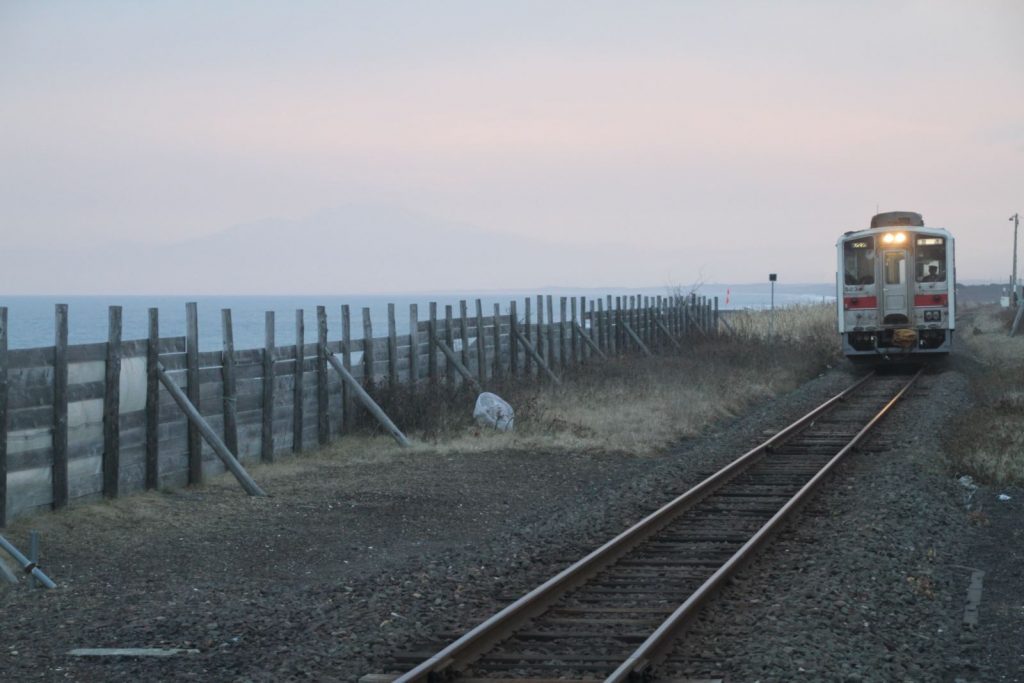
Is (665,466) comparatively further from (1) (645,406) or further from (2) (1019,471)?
(1) (645,406)

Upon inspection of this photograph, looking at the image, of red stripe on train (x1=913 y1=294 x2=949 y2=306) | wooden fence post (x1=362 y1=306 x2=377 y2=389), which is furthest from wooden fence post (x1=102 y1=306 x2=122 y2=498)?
Answer: red stripe on train (x1=913 y1=294 x2=949 y2=306)

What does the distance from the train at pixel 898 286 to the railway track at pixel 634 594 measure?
45.8 feet

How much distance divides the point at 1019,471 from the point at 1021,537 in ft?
9.65

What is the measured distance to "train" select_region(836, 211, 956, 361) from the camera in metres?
27.0

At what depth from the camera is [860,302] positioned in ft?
90.8

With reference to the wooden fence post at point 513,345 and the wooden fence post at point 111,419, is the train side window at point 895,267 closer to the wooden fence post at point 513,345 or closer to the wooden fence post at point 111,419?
the wooden fence post at point 513,345

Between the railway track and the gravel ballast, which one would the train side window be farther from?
the railway track

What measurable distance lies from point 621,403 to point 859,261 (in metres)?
9.19

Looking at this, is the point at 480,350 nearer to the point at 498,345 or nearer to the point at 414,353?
the point at 498,345

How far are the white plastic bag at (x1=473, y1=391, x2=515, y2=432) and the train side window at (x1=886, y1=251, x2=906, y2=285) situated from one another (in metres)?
12.8

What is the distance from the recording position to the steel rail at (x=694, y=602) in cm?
629

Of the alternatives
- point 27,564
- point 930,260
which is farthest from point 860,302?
point 27,564

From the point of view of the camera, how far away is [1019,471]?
43.1 feet

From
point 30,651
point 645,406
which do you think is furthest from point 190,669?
point 645,406
